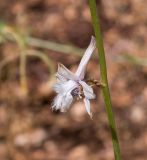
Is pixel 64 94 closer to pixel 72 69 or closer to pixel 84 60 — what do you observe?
pixel 84 60

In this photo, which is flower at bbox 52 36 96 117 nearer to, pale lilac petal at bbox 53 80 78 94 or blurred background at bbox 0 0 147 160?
pale lilac petal at bbox 53 80 78 94

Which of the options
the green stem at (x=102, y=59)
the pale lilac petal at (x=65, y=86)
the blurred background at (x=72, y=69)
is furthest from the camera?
the blurred background at (x=72, y=69)

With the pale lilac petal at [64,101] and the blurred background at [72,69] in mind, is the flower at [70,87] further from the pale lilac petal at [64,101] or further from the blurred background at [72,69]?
the blurred background at [72,69]

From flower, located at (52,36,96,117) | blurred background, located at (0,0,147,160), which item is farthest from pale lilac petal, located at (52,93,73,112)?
blurred background, located at (0,0,147,160)

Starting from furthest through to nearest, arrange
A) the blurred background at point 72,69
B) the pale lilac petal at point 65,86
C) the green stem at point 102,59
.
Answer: the blurred background at point 72,69, the pale lilac petal at point 65,86, the green stem at point 102,59

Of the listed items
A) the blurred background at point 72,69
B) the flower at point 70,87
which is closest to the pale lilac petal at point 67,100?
the flower at point 70,87

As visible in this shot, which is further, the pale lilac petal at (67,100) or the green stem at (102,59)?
the pale lilac petal at (67,100)

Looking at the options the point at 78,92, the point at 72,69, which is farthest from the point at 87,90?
the point at 72,69
